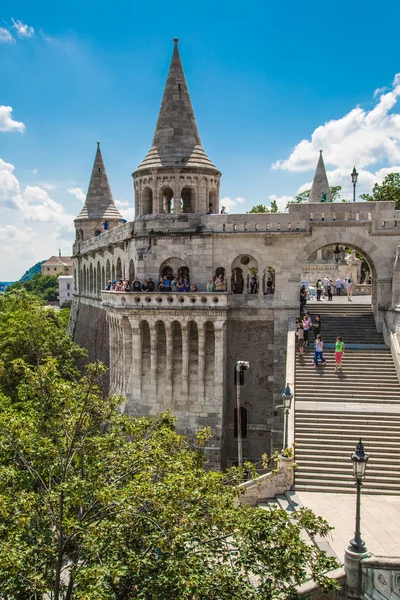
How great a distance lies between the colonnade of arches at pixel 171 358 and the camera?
2680 cm

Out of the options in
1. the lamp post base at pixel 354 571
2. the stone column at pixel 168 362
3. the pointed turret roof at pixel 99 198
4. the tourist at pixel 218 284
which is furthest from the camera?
the pointed turret roof at pixel 99 198

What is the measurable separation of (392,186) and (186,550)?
152 ft

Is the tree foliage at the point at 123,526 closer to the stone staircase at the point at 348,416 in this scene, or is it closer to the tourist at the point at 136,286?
the stone staircase at the point at 348,416

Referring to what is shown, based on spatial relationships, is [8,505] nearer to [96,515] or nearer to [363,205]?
[96,515]

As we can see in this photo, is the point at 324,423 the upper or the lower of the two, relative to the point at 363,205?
lower

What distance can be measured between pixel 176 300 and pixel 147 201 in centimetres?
613

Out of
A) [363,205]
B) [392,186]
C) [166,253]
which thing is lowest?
[166,253]

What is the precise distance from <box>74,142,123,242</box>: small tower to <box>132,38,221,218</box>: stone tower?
2258 centimetres

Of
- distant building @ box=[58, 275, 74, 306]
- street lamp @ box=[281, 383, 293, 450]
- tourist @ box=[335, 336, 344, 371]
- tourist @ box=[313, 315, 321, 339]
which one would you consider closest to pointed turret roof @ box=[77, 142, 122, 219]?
tourist @ box=[313, 315, 321, 339]

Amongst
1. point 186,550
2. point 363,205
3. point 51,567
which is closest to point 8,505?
point 51,567

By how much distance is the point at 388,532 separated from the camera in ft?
53.6

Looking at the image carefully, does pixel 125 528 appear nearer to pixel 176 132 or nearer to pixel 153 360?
pixel 153 360

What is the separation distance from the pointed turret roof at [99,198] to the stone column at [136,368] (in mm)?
26584

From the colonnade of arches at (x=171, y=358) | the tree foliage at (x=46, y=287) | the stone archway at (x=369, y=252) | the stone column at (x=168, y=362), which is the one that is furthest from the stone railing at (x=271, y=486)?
the tree foliage at (x=46, y=287)
